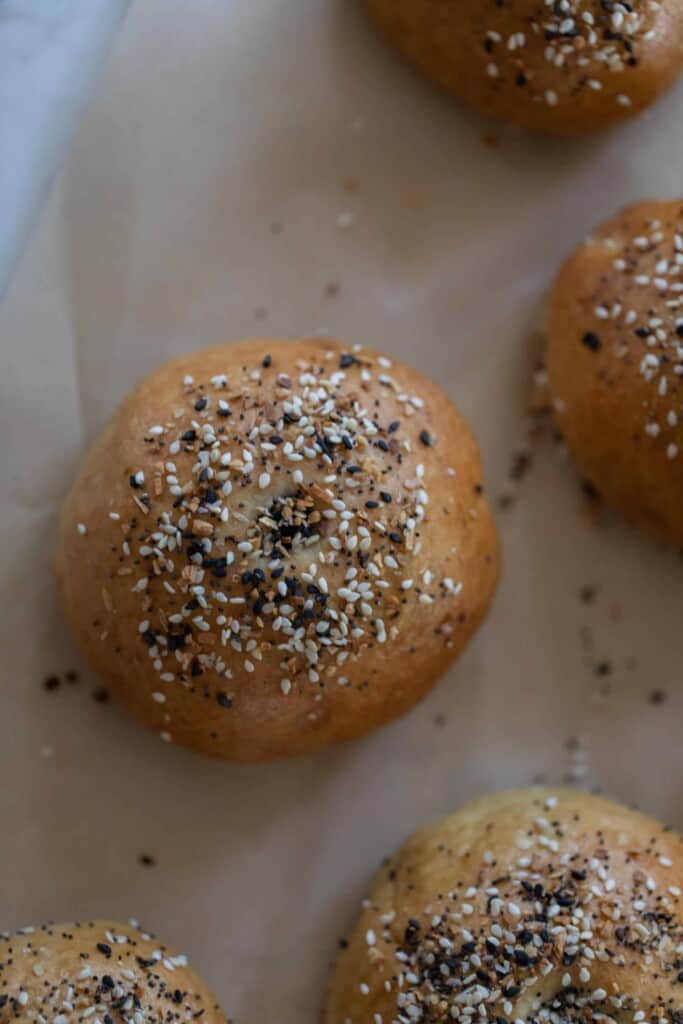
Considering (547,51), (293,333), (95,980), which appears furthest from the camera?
(293,333)

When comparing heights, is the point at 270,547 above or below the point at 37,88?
below

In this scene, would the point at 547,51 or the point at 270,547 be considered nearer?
the point at 270,547

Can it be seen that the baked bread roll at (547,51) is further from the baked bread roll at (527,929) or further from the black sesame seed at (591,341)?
the baked bread roll at (527,929)

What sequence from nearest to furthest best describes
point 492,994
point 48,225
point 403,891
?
point 492,994 → point 403,891 → point 48,225

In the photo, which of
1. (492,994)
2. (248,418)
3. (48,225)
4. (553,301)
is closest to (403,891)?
(492,994)

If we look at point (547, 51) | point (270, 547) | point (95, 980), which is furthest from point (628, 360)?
point (95, 980)

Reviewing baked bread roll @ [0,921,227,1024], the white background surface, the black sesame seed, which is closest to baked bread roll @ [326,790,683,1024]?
the white background surface

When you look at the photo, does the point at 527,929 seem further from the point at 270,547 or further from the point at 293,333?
the point at 293,333

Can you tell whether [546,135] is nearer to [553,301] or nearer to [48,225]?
[553,301]

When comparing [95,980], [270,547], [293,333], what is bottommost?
[95,980]
